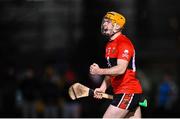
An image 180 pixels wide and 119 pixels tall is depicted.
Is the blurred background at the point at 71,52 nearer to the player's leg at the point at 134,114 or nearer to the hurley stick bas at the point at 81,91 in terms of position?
the hurley stick bas at the point at 81,91

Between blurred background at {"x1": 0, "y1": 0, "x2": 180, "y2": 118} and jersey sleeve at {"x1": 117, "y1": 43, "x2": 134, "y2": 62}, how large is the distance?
20.1 ft

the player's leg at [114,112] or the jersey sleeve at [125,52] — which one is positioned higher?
the jersey sleeve at [125,52]

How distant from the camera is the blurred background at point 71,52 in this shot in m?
14.5

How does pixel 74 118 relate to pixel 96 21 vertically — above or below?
below

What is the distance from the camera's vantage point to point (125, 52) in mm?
7887

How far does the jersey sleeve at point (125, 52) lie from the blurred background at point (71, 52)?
613 cm

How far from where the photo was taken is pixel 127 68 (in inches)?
317

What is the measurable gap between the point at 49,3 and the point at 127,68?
9.02 meters

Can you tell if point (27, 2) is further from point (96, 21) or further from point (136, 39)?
point (136, 39)

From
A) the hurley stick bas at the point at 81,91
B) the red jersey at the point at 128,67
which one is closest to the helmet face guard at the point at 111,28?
the red jersey at the point at 128,67

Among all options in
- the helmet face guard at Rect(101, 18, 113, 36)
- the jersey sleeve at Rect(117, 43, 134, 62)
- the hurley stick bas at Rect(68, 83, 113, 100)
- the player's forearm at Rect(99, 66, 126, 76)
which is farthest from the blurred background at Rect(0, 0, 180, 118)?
the player's forearm at Rect(99, 66, 126, 76)

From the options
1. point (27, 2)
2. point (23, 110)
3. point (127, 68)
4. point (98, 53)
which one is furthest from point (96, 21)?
point (127, 68)

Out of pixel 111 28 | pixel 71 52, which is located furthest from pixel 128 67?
pixel 71 52

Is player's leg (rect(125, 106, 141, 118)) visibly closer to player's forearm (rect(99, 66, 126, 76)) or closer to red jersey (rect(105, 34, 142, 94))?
red jersey (rect(105, 34, 142, 94))
